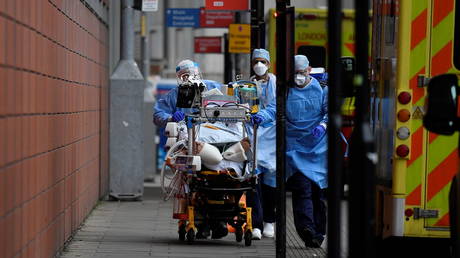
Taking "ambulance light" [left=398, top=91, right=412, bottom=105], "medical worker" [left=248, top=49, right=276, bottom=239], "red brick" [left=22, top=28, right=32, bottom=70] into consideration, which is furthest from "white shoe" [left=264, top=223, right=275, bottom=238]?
"red brick" [left=22, top=28, right=32, bottom=70]

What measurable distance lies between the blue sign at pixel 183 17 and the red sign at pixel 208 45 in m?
1.93

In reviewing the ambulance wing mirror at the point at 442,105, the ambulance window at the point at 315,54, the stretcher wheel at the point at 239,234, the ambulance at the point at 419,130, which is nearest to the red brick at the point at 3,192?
the ambulance wing mirror at the point at 442,105

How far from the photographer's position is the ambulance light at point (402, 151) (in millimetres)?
8469

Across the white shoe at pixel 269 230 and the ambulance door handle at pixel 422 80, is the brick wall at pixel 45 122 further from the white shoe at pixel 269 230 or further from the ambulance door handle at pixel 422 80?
the ambulance door handle at pixel 422 80

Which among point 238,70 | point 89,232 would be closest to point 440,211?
point 89,232

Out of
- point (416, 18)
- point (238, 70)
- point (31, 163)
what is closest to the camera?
point (31, 163)

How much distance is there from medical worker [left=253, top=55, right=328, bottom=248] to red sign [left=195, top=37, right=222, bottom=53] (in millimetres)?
13041

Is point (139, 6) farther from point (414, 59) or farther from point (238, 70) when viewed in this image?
point (414, 59)

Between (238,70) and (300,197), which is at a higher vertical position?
(238,70)

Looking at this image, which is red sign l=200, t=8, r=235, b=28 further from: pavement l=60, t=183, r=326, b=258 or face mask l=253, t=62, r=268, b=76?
face mask l=253, t=62, r=268, b=76

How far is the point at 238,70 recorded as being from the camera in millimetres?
20219

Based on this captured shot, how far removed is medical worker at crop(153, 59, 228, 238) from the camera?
36.9 feet

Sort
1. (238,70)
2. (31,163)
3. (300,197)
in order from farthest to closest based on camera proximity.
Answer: (238,70), (300,197), (31,163)

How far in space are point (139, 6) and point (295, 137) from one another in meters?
5.71
